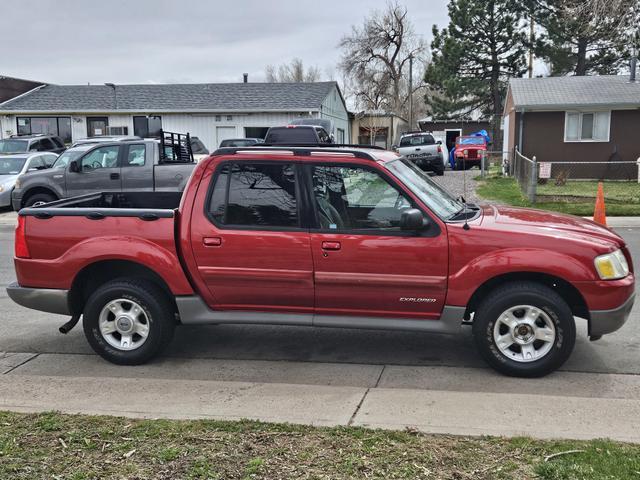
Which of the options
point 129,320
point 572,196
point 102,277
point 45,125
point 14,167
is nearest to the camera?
point 129,320

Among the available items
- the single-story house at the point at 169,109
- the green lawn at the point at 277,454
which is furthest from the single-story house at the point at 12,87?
the green lawn at the point at 277,454

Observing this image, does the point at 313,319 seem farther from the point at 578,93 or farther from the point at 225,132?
the point at 225,132

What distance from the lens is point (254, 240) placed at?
16.5 ft

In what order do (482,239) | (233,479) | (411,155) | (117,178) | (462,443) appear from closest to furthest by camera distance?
1. (233,479)
2. (462,443)
3. (482,239)
4. (117,178)
5. (411,155)

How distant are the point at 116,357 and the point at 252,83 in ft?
108

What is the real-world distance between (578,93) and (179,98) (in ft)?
66.8

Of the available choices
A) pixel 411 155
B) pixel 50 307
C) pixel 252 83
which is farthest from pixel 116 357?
pixel 252 83

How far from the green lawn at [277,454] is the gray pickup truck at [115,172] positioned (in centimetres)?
995

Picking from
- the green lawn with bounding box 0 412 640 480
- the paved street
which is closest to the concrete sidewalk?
the paved street

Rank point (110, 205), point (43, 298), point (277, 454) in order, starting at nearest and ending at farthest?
point (277, 454) → point (43, 298) → point (110, 205)

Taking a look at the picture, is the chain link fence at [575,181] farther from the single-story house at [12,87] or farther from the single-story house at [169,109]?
the single-story house at [12,87]

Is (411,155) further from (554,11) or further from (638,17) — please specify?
(554,11)

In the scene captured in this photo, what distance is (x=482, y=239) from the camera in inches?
187

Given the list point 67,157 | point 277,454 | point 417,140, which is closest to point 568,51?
point 417,140
